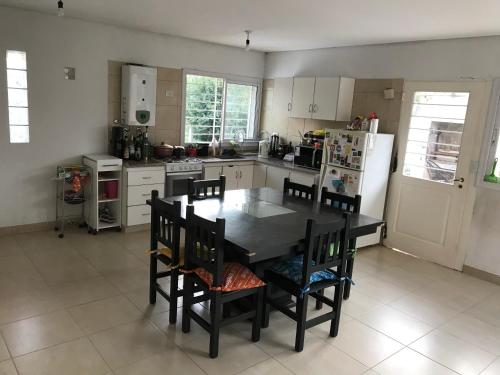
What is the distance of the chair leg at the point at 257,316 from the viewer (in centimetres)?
274

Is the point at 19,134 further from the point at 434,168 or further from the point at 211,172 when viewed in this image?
the point at 434,168

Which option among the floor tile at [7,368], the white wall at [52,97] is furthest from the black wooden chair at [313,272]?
the white wall at [52,97]

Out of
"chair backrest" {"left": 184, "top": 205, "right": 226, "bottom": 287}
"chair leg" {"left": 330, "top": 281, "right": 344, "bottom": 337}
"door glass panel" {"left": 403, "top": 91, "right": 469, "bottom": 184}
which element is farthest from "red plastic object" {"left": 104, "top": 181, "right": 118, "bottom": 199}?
"door glass panel" {"left": 403, "top": 91, "right": 469, "bottom": 184}

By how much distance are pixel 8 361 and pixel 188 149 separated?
11.8 feet

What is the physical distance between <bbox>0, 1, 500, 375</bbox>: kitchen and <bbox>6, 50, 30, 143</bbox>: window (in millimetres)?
51

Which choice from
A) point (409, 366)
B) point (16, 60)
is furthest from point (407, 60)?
point (16, 60)

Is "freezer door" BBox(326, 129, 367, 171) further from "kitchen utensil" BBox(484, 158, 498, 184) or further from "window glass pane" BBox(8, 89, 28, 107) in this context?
"window glass pane" BBox(8, 89, 28, 107)

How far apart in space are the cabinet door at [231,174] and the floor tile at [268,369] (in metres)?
3.24

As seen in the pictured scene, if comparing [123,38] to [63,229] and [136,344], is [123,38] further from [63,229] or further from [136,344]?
[136,344]

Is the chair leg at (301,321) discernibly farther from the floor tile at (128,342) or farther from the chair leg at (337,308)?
the floor tile at (128,342)

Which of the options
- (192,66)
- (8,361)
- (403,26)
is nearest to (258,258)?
(8,361)

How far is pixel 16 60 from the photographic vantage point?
423 cm

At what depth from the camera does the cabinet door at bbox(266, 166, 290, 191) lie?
5379 millimetres

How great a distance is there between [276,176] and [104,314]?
3.09m
